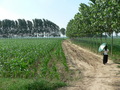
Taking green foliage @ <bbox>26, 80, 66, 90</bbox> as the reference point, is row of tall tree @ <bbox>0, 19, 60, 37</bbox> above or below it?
above

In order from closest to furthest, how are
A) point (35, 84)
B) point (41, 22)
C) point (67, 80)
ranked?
point (35, 84) < point (67, 80) < point (41, 22)

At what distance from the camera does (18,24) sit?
12100cm

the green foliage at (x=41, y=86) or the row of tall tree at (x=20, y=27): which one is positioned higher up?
the row of tall tree at (x=20, y=27)

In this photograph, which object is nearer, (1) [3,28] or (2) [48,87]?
(2) [48,87]

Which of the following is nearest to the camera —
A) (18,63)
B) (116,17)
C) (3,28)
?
(18,63)

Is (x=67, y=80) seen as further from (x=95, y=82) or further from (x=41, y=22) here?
(x=41, y=22)

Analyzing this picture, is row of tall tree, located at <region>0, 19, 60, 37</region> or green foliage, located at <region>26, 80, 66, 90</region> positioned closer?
green foliage, located at <region>26, 80, 66, 90</region>

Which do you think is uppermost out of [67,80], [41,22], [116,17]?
[41,22]

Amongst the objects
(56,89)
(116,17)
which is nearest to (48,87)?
(56,89)

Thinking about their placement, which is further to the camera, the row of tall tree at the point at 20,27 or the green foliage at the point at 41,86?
the row of tall tree at the point at 20,27

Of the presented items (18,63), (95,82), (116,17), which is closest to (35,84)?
(95,82)

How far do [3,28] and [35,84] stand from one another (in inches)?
4718

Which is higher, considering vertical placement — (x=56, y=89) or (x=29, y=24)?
(x=29, y=24)

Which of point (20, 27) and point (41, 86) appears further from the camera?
point (20, 27)
